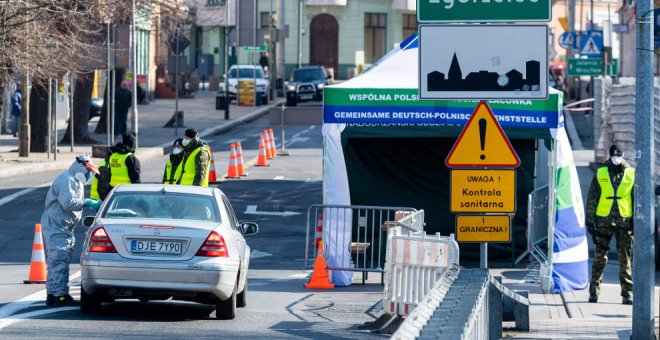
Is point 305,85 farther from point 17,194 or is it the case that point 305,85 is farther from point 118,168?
point 118,168

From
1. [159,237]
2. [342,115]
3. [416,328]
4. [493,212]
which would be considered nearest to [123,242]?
[159,237]

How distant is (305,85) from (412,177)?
145 feet

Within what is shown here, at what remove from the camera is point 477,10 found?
37.9 feet

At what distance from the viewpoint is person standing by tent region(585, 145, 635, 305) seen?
15.8m

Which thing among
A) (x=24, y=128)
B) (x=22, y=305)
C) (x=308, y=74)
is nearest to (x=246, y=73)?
(x=308, y=74)

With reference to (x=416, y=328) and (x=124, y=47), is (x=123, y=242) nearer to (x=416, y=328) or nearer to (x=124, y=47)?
(x=416, y=328)

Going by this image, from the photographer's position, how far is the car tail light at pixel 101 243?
1325cm

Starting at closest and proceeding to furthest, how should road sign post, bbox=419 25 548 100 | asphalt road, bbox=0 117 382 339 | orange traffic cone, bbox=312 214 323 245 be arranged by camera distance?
road sign post, bbox=419 25 548 100 < asphalt road, bbox=0 117 382 339 < orange traffic cone, bbox=312 214 323 245

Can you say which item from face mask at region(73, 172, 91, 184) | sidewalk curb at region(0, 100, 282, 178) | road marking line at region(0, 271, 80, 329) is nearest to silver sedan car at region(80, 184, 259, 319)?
road marking line at region(0, 271, 80, 329)

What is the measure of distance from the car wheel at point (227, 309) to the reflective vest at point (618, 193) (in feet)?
15.1

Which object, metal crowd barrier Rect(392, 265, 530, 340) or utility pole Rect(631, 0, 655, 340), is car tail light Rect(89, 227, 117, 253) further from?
utility pole Rect(631, 0, 655, 340)

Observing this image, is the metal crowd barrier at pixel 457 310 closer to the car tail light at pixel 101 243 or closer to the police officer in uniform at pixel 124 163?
the car tail light at pixel 101 243

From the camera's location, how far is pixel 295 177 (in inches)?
1259

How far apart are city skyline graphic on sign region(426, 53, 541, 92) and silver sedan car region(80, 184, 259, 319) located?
3092 mm
